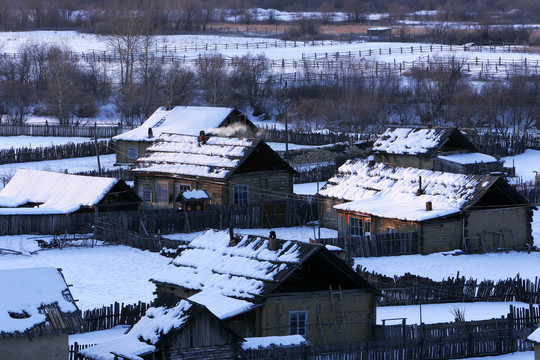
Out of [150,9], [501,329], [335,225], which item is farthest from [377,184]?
[150,9]

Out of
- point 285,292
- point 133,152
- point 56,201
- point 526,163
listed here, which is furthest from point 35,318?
point 526,163

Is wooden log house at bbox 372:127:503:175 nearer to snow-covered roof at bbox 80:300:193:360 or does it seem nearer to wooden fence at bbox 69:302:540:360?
wooden fence at bbox 69:302:540:360

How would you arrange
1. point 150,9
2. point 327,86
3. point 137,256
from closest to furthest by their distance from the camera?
point 137,256 < point 327,86 < point 150,9

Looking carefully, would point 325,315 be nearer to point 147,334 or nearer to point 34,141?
point 147,334

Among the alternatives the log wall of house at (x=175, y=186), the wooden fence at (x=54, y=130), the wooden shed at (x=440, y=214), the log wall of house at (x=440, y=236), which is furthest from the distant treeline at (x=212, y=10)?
the log wall of house at (x=440, y=236)

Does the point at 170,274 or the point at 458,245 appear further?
the point at 458,245

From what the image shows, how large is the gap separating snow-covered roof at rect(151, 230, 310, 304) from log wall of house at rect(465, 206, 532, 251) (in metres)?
14.1

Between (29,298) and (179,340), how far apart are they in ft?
9.31

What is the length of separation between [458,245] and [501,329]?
505 inches

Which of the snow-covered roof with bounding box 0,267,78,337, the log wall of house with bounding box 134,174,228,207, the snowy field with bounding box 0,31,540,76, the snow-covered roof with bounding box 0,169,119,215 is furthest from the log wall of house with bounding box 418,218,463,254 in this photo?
the snowy field with bounding box 0,31,540,76

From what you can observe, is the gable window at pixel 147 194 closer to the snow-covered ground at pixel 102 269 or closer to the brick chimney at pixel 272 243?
the snow-covered ground at pixel 102 269

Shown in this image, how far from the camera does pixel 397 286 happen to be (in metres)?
30.1

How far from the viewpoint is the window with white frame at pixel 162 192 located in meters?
47.6

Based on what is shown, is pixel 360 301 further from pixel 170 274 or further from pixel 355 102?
pixel 355 102
